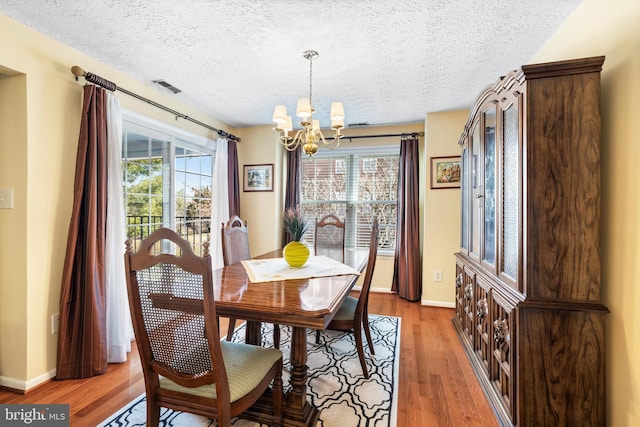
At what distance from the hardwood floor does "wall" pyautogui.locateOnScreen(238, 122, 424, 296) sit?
5.32 feet

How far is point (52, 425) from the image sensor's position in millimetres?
1654

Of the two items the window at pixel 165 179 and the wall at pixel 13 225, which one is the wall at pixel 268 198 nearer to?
the window at pixel 165 179

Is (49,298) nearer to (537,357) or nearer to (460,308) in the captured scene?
(537,357)

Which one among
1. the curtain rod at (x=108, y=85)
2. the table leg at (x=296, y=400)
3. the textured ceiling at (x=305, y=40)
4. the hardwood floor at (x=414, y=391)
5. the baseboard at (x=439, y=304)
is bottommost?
the hardwood floor at (x=414, y=391)

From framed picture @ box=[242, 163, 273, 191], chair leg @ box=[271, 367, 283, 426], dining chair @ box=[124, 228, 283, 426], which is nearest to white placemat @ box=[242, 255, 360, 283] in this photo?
chair leg @ box=[271, 367, 283, 426]

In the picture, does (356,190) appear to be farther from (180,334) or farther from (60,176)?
(180,334)

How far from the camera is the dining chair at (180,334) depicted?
1.12 metres

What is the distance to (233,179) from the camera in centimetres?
396

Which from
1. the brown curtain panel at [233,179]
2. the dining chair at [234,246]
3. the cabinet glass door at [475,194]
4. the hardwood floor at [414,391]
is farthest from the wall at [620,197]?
the brown curtain panel at [233,179]

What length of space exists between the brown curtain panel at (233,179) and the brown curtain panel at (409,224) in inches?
86.1

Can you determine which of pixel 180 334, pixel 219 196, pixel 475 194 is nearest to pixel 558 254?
pixel 475 194

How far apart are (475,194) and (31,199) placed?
318 centimetres

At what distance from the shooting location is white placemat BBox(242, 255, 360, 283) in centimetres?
193

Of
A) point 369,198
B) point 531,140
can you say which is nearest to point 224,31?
point 531,140
